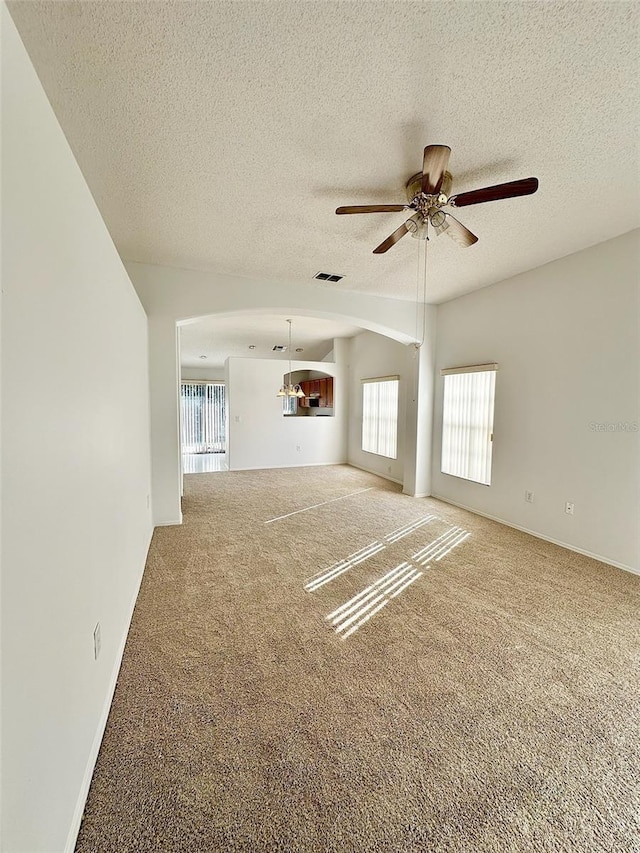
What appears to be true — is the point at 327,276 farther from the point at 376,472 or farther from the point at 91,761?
the point at 91,761

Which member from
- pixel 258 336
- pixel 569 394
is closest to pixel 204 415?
pixel 258 336

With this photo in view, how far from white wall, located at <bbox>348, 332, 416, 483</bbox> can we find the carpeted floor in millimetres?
3340

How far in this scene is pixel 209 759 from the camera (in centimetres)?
144

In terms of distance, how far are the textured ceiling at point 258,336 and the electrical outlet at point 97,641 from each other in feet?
→ 15.7

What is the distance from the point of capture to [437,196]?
7.26 feet

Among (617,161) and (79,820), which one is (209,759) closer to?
(79,820)

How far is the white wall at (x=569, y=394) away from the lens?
3104 mm

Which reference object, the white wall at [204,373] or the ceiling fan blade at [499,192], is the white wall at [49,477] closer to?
the ceiling fan blade at [499,192]

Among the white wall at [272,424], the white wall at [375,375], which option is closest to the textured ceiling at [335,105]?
the white wall at [375,375]

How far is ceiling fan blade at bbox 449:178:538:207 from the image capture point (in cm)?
191

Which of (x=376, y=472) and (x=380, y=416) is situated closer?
(x=380, y=416)

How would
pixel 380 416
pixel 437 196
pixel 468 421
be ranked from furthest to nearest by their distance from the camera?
pixel 380 416
pixel 468 421
pixel 437 196

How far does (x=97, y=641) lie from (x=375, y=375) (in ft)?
20.6

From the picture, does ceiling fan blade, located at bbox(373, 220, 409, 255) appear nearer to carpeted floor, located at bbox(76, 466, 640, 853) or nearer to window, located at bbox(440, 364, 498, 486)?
window, located at bbox(440, 364, 498, 486)
